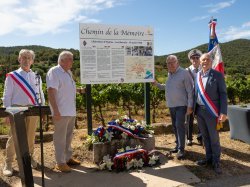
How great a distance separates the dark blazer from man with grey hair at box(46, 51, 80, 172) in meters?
2.15

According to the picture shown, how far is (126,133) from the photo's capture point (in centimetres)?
607

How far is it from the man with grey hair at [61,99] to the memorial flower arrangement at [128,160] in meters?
0.65

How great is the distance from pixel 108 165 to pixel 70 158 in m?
0.76

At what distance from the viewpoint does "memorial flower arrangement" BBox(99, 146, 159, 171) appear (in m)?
→ 5.44

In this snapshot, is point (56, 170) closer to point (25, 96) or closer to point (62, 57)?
point (25, 96)

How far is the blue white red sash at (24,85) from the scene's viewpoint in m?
5.06

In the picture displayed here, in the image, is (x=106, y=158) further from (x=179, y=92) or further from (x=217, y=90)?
(x=217, y=90)

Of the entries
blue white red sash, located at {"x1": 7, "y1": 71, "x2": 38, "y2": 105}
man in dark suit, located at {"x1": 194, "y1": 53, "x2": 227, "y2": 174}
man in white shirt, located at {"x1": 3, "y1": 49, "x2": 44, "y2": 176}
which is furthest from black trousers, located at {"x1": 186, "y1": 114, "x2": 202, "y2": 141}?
blue white red sash, located at {"x1": 7, "y1": 71, "x2": 38, "y2": 105}

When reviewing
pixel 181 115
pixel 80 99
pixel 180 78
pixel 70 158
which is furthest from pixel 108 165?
pixel 80 99

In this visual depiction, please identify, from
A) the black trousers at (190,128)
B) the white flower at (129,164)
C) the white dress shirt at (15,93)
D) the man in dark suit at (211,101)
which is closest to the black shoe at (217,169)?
the man in dark suit at (211,101)

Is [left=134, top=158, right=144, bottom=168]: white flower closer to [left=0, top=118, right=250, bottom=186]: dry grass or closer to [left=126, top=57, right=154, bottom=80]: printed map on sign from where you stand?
[left=0, top=118, right=250, bottom=186]: dry grass

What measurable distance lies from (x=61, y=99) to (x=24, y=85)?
0.59m

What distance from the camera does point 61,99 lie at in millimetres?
5227

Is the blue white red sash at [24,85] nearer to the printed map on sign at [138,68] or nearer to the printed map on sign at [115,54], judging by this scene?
the printed map on sign at [115,54]
